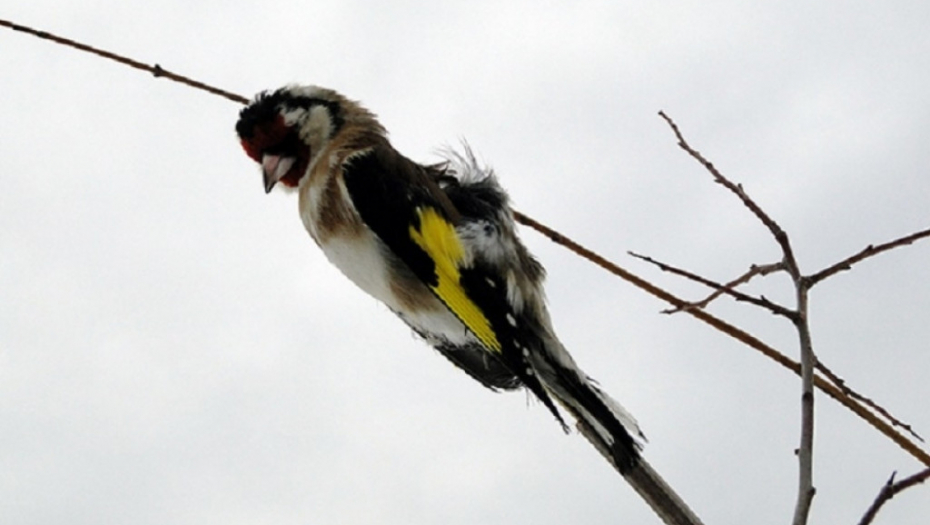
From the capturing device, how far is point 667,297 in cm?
222

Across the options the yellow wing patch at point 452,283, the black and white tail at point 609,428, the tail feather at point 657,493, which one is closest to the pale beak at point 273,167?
the yellow wing patch at point 452,283

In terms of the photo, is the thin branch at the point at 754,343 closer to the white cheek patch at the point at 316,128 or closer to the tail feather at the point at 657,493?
the tail feather at the point at 657,493

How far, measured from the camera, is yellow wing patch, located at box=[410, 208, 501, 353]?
2793mm

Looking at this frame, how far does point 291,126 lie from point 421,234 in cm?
54

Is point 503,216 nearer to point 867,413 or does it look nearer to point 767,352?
point 767,352

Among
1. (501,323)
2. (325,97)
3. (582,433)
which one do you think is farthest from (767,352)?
(325,97)

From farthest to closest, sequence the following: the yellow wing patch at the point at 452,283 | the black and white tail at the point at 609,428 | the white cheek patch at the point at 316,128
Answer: the white cheek patch at the point at 316,128 < the yellow wing patch at the point at 452,283 < the black and white tail at the point at 609,428

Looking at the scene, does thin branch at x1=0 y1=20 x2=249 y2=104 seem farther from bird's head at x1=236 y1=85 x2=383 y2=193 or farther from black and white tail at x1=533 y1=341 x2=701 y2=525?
black and white tail at x1=533 y1=341 x2=701 y2=525

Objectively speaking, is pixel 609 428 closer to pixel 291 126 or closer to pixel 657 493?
pixel 657 493

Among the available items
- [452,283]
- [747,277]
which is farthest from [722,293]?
[452,283]

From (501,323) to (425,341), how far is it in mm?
656

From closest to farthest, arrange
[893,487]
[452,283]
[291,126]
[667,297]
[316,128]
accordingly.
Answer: [893,487] < [667,297] < [452,283] < [291,126] < [316,128]

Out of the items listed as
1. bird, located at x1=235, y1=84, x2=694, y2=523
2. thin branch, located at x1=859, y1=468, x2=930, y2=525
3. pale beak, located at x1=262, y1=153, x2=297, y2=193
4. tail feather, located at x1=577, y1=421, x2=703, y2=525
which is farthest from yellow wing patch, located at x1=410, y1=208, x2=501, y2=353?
thin branch, located at x1=859, y1=468, x2=930, y2=525

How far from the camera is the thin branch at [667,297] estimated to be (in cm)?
200
